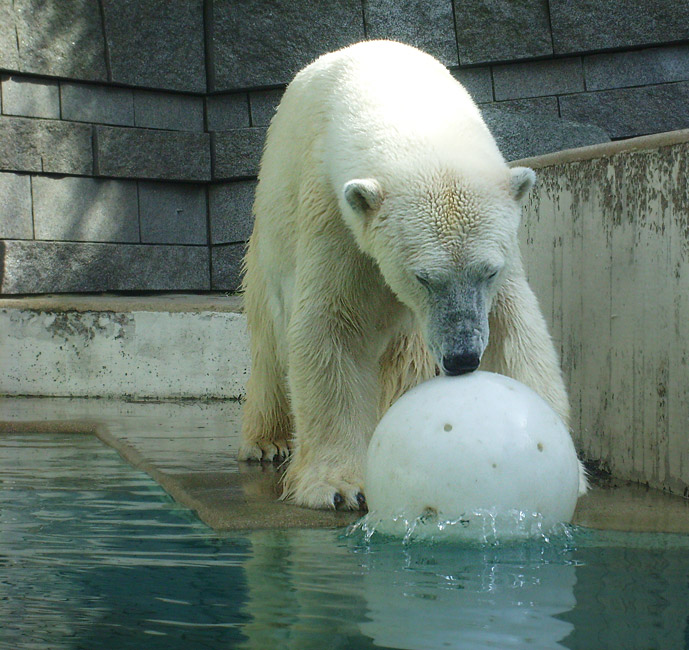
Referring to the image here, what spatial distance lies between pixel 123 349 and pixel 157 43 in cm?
236

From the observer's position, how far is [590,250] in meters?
4.04

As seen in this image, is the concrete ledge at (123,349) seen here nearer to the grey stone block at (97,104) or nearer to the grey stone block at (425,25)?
the grey stone block at (97,104)

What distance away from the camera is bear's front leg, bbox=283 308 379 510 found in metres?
3.42

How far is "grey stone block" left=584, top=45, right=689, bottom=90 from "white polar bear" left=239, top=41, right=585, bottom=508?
4.28 meters

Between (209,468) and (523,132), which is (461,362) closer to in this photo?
(209,468)

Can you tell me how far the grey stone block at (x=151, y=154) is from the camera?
762 centimetres

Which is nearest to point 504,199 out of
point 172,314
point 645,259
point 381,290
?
point 381,290

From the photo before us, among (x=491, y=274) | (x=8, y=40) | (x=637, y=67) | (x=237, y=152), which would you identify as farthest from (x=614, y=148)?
(x=8, y=40)

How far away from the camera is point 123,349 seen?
22.6 feet

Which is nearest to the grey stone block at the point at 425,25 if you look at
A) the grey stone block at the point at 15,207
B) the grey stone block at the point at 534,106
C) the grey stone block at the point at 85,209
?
the grey stone block at the point at 534,106

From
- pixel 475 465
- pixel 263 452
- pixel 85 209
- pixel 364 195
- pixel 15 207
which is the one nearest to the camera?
pixel 475 465

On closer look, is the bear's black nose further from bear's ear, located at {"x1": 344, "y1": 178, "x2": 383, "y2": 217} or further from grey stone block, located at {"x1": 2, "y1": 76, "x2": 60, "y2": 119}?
grey stone block, located at {"x1": 2, "y1": 76, "x2": 60, "y2": 119}

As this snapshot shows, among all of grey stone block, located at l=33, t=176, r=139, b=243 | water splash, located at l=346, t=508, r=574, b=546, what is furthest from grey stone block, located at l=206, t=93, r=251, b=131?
water splash, located at l=346, t=508, r=574, b=546

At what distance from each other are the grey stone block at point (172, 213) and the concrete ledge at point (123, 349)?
1.16 m
